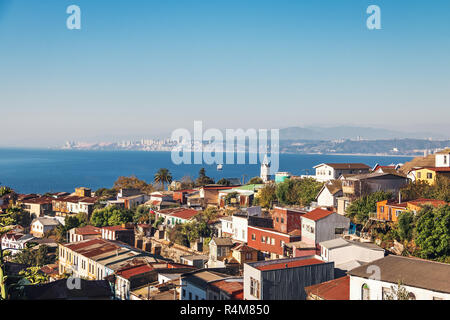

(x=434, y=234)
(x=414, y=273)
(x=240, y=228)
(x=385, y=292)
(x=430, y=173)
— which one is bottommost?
(x=240, y=228)

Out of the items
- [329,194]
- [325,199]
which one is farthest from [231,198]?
[329,194]

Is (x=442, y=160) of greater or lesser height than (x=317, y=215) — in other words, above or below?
above

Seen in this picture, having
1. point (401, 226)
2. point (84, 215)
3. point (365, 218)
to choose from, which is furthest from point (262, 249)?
point (84, 215)

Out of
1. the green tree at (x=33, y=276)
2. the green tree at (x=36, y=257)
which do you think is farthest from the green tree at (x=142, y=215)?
the green tree at (x=33, y=276)

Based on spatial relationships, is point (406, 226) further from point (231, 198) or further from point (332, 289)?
point (231, 198)

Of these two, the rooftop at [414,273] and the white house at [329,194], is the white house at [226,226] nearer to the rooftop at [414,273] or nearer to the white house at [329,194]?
the white house at [329,194]

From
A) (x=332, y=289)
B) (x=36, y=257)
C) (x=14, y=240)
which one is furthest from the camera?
(x=14, y=240)

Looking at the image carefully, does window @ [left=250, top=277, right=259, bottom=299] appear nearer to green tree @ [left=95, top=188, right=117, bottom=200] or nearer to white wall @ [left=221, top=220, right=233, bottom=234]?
white wall @ [left=221, top=220, right=233, bottom=234]

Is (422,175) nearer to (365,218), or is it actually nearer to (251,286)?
(365,218)
